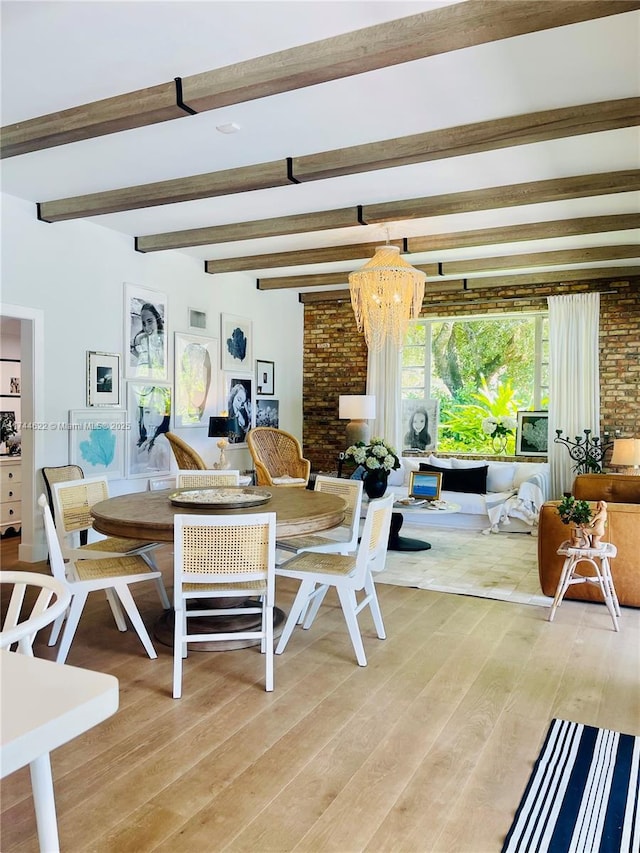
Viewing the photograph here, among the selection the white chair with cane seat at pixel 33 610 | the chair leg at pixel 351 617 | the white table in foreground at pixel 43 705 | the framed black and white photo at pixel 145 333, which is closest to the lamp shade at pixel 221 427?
the framed black and white photo at pixel 145 333

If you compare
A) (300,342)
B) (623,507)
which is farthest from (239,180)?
(300,342)

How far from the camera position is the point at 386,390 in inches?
340

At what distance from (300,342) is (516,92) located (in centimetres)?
621

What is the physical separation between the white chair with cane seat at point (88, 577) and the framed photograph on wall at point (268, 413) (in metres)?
4.89

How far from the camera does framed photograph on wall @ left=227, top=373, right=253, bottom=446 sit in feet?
24.7

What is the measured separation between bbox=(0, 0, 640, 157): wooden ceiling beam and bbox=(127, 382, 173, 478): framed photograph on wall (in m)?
3.02

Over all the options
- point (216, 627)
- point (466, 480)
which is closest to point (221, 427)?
point (466, 480)

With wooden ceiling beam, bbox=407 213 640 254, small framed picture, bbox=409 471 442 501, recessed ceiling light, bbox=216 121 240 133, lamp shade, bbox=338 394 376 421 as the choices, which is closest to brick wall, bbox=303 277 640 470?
lamp shade, bbox=338 394 376 421

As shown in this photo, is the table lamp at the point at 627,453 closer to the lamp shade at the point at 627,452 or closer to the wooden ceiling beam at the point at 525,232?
the lamp shade at the point at 627,452

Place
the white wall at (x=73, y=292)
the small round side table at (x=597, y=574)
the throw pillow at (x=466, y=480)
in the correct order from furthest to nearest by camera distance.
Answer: the throw pillow at (x=466, y=480), the white wall at (x=73, y=292), the small round side table at (x=597, y=574)

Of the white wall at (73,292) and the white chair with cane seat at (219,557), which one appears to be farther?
the white wall at (73,292)

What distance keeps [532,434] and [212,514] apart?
5647 millimetres

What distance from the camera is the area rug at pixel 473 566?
4519 mm

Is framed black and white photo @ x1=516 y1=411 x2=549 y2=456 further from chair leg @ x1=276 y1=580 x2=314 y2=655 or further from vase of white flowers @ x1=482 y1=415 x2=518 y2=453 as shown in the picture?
chair leg @ x1=276 y1=580 x2=314 y2=655
